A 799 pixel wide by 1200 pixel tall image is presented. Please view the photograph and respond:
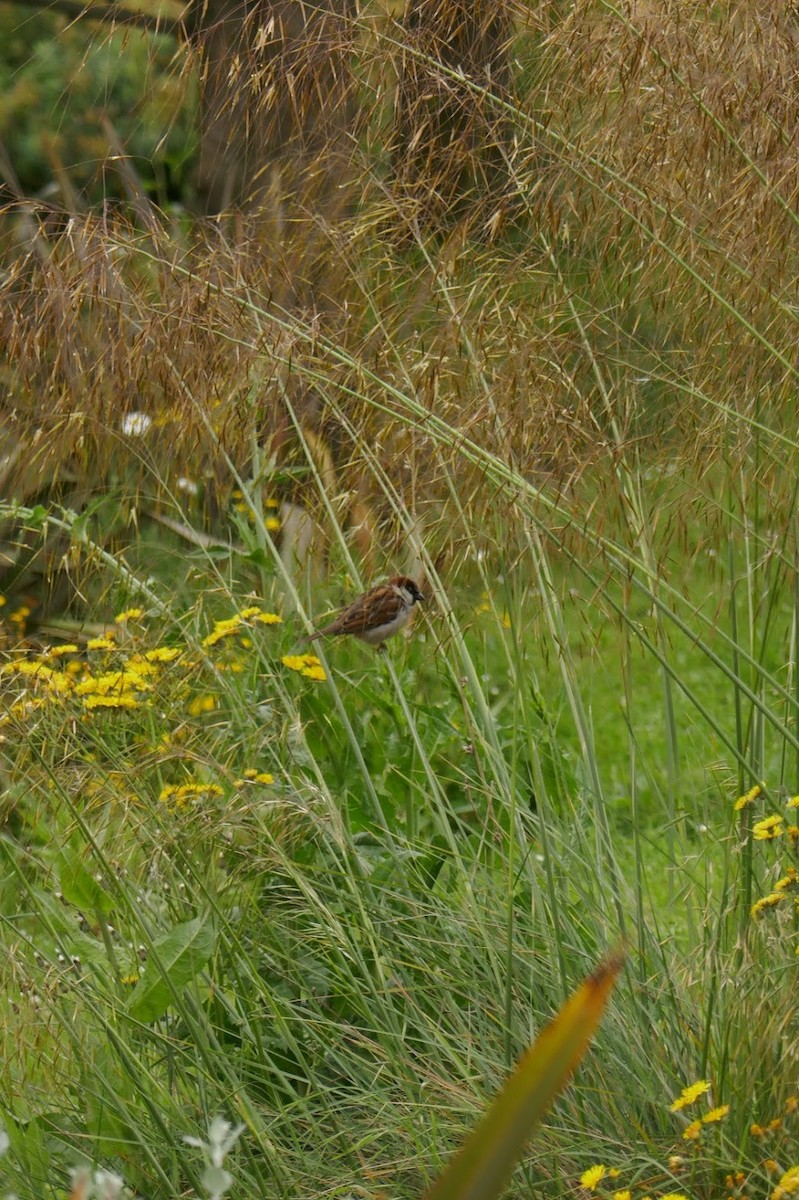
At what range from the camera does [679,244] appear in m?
A: 2.55

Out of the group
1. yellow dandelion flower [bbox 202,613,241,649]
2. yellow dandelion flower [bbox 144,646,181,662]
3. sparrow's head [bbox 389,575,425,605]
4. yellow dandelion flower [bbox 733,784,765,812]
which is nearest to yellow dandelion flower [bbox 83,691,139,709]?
yellow dandelion flower [bbox 144,646,181,662]

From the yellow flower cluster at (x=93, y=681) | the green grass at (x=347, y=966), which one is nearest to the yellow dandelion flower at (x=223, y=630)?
the green grass at (x=347, y=966)

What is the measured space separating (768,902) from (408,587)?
1.53 m

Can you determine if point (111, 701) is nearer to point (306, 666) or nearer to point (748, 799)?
point (306, 666)

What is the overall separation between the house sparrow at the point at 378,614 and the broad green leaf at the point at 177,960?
1105 millimetres

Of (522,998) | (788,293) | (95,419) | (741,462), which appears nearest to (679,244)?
(788,293)

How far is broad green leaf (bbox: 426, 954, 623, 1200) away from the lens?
2.86 feet

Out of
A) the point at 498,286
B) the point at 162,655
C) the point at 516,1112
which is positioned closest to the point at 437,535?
the point at 498,286

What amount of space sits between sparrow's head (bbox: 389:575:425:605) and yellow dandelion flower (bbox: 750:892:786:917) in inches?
42.7

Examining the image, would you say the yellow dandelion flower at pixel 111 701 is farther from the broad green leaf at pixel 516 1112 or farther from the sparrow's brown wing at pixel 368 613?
the broad green leaf at pixel 516 1112

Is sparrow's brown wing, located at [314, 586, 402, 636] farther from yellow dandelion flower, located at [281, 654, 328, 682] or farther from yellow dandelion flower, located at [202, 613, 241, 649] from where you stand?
yellow dandelion flower, located at [202, 613, 241, 649]

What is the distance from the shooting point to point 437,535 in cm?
279

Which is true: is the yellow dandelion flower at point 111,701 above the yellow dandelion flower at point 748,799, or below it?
below

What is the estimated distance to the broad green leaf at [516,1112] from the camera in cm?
87
